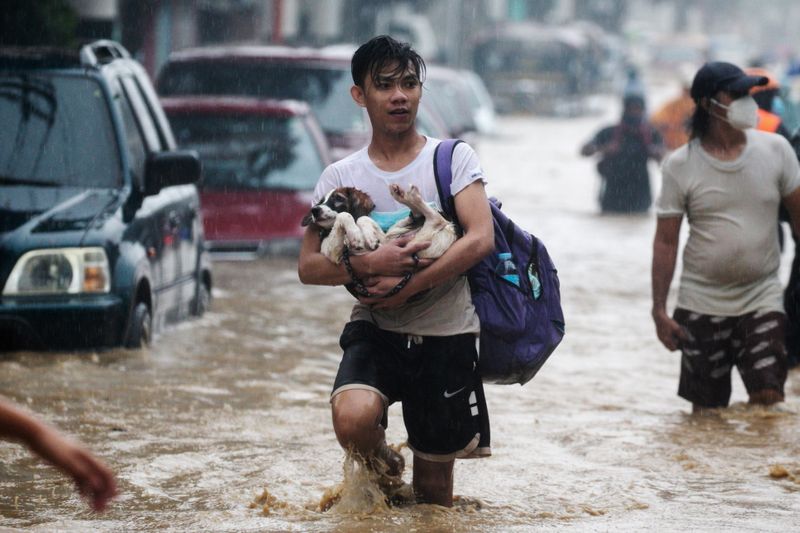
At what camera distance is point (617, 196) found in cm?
2002

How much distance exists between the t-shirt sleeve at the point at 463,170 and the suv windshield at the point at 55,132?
4013mm

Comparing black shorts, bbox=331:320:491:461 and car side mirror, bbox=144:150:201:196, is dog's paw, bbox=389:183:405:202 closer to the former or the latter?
black shorts, bbox=331:320:491:461

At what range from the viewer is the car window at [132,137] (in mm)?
8797

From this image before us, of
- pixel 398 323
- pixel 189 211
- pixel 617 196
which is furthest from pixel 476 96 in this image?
pixel 398 323

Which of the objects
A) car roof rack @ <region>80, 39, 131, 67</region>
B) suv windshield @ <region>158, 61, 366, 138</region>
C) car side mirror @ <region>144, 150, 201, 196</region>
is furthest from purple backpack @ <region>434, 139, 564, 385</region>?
suv windshield @ <region>158, 61, 366, 138</region>

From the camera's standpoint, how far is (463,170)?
4992 millimetres

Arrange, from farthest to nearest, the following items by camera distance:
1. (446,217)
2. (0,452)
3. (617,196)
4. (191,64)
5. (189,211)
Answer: (617,196), (191,64), (189,211), (0,452), (446,217)

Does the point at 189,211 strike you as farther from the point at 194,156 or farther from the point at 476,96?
the point at 476,96

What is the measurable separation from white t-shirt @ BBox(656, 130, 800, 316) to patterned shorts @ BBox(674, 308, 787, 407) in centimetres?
7

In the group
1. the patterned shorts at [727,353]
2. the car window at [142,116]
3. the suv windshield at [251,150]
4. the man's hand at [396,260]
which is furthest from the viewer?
the suv windshield at [251,150]

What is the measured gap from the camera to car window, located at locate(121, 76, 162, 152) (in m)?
9.33

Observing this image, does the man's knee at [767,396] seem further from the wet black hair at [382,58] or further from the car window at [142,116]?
the car window at [142,116]

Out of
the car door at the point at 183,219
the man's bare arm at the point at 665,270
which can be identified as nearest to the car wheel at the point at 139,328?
the car door at the point at 183,219

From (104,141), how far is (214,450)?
2.63 m
